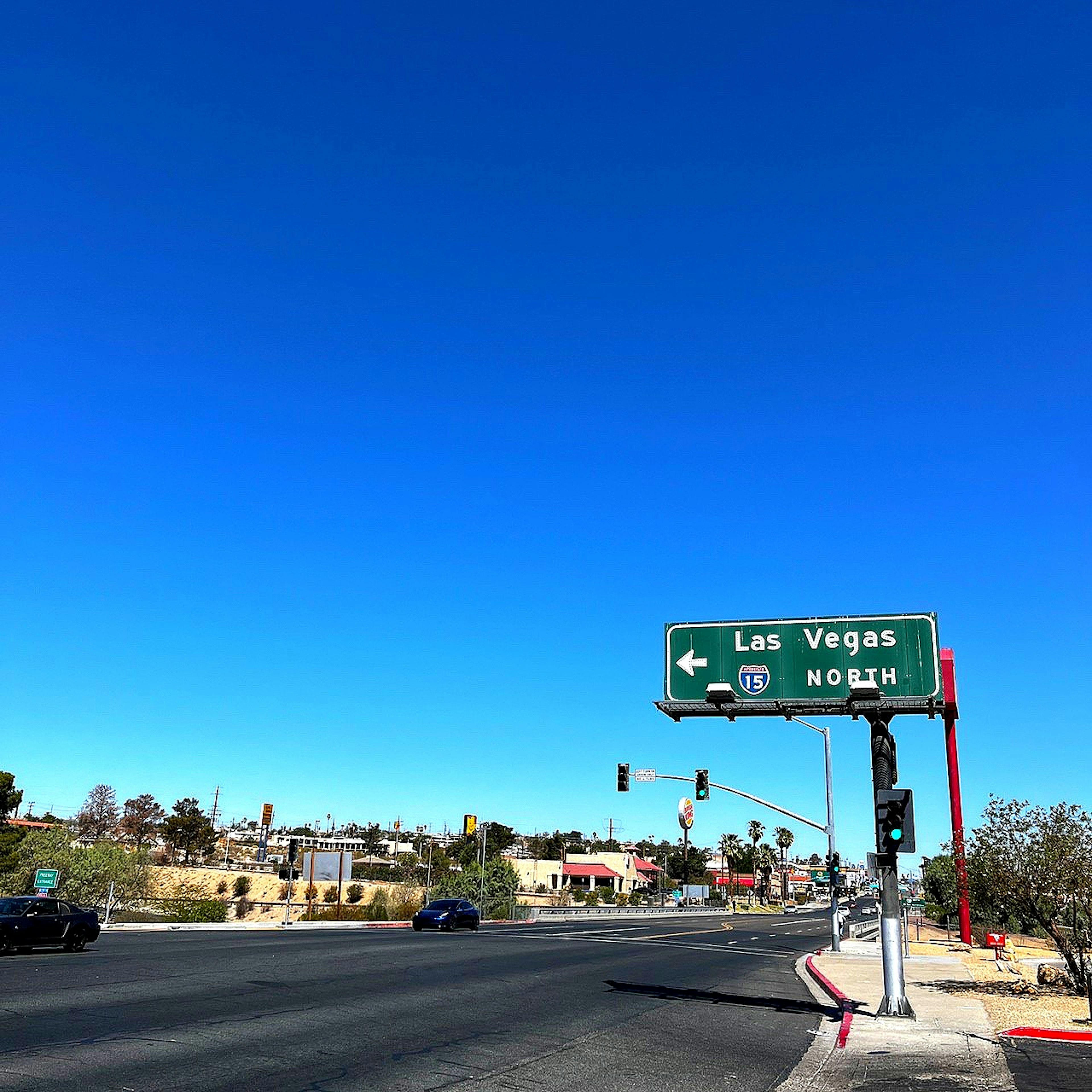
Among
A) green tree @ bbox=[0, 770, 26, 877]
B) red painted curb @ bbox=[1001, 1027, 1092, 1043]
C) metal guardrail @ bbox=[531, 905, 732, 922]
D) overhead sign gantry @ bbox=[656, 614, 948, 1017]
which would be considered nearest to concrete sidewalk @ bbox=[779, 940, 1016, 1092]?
red painted curb @ bbox=[1001, 1027, 1092, 1043]

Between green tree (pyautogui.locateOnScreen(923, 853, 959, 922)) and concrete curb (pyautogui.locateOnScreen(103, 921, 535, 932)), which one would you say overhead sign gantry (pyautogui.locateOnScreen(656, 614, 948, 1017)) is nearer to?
green tree (pyautogui.locateOnScreen(923, 853, 959, 922))

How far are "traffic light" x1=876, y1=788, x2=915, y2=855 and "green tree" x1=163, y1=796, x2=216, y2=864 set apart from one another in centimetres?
13676

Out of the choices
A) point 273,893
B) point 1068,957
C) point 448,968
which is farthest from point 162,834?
Result: point 1068,957

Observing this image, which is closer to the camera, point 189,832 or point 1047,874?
point 1047,874

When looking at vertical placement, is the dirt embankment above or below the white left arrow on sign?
below

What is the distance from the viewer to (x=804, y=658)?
1784cm

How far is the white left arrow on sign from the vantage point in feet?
59.7

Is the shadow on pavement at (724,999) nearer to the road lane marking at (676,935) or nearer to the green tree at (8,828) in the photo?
the road lane marking at (676,935)

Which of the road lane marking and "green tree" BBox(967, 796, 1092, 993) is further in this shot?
the road lane marking

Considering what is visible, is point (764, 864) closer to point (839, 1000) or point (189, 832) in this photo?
point (189, 832)

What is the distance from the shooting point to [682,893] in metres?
137

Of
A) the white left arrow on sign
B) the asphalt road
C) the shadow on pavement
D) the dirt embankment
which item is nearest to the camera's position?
the asphalt road

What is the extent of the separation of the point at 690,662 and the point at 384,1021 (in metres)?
8.25

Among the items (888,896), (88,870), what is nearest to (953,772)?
(888,896)
